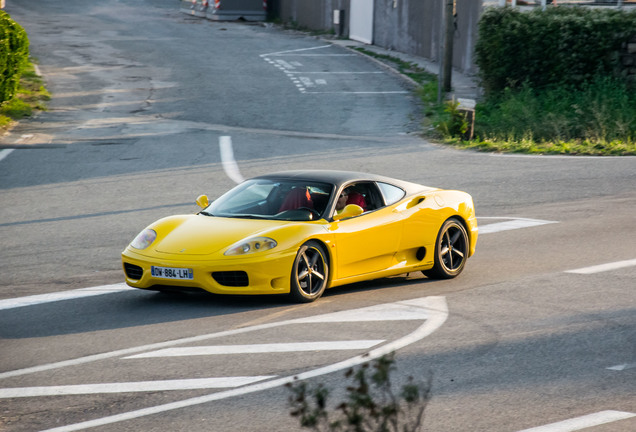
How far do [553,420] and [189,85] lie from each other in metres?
25.4

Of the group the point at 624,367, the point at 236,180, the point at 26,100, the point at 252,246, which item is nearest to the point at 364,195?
the point at 252,246

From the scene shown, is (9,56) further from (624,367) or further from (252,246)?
(624,367)

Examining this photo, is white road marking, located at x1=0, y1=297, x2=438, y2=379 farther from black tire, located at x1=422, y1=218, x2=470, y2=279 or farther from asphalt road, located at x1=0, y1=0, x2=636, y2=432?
black tire, located at x1=422, y1=218, x2=470, y2=279

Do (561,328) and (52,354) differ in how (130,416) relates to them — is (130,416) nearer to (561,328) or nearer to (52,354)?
(52,354)

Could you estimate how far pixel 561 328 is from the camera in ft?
28.7

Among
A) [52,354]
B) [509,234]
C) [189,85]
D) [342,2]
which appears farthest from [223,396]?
[342,2]

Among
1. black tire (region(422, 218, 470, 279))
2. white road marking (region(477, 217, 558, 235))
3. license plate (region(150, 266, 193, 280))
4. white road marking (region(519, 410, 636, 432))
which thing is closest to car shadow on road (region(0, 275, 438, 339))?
license plate (region(150, 266, 193, 280))

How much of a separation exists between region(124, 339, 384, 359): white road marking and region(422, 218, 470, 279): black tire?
292cm

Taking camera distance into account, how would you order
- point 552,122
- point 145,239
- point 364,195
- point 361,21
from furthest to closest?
point 361,21 → point 552,122 → point 364,195 → point 145,239

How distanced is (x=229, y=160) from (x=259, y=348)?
12774 mm

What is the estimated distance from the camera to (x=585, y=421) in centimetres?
630

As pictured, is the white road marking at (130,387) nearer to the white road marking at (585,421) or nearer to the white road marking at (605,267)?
the white road marking at (585,421)

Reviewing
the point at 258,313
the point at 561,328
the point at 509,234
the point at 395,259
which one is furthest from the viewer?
the point at 509,234

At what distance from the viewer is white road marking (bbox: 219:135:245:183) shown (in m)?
18.7
